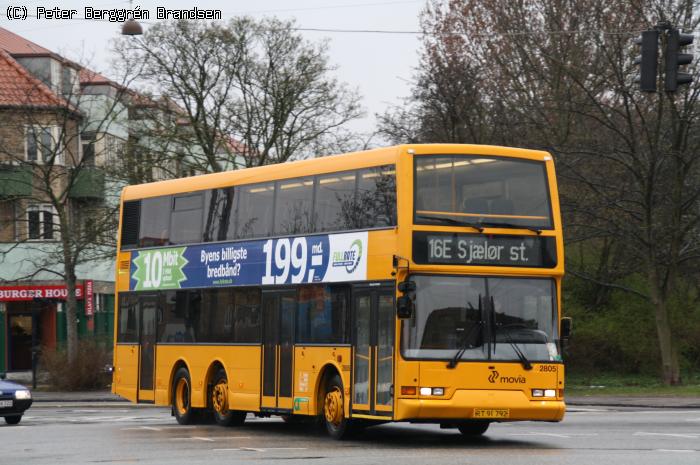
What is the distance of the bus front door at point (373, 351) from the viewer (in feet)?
67.3

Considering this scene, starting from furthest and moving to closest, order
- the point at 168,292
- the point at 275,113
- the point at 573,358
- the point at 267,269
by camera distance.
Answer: the point at 275,113 → the point at 573,358 → the point at 168,292 → the point at 267,269

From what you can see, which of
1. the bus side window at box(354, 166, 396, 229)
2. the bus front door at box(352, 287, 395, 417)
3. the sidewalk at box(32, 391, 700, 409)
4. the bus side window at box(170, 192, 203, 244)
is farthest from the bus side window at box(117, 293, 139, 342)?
the sidewalk at box(32, 391, 700, 409)

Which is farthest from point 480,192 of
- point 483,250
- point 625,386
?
point 625,386

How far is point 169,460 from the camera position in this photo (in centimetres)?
1795

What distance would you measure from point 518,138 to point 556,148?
8.34 feet

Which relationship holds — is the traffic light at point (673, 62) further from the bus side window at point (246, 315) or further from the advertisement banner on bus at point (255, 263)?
the bus side window at point (246, 315)

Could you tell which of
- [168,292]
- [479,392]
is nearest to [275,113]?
[168,292]

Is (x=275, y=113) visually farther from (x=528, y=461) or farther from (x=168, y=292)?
(x=528, y=461)

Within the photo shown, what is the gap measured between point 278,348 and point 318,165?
311 cm

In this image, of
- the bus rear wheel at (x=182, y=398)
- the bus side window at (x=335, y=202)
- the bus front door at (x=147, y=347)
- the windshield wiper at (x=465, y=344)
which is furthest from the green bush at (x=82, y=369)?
the windshield wiper at (x=465, y=344)

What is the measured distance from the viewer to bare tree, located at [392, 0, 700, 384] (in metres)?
41.3

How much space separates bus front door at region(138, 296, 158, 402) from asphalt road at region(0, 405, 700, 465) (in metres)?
0.65

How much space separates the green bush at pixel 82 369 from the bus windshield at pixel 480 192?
25793 millimetres

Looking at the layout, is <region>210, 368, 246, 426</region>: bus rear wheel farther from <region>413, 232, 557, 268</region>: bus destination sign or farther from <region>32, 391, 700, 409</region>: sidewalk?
<region>32, 391, 700, 409</region>: sidewalk
